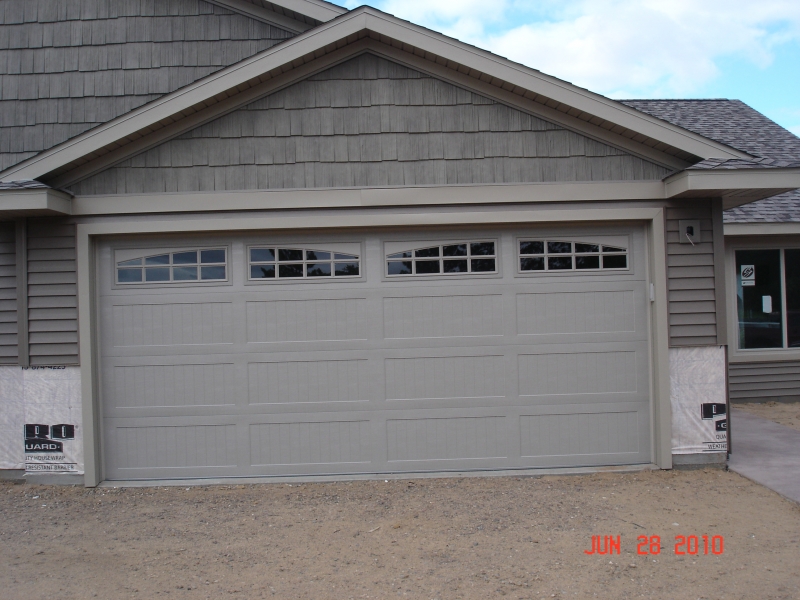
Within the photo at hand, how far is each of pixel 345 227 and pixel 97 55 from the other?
382cm

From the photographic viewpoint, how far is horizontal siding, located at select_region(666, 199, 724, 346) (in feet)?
20.5

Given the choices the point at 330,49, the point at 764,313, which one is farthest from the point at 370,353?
the point at 764,313

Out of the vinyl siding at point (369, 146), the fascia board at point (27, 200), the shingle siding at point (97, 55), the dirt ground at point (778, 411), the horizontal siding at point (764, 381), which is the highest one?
the shingle siding at point (97, 55)

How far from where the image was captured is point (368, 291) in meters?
6.33

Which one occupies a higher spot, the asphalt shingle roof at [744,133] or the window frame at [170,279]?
the asphalt shingle roof at [744,133]

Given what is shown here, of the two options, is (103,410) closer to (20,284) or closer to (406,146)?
(20,284)

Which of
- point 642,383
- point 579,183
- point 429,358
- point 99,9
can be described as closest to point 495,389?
point 429,358

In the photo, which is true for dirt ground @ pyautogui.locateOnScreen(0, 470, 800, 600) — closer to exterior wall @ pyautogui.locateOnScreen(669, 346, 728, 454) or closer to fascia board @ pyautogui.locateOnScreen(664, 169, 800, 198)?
exterior wall @ pyautogui.locateOnScreen(669, 346, 728, 454)

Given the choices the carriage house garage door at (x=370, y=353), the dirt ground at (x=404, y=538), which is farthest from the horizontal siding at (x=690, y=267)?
the dirt ground at (x=404, y=538)

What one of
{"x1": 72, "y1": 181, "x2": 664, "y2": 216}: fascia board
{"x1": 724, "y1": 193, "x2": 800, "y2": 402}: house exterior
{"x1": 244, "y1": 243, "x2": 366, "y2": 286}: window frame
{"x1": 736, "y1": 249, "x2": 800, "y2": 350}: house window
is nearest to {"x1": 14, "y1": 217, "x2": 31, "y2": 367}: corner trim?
{"x1": 72, "y1": 181, "x2": 664, "y2": 216}: fascia board

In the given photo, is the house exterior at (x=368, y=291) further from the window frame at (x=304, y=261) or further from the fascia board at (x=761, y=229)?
the fascia board at (x=761, y=229)

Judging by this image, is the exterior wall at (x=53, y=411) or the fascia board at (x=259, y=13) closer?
the exterior wall at (x=53, y=411)

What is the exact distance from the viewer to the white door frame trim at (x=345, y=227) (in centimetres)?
614
